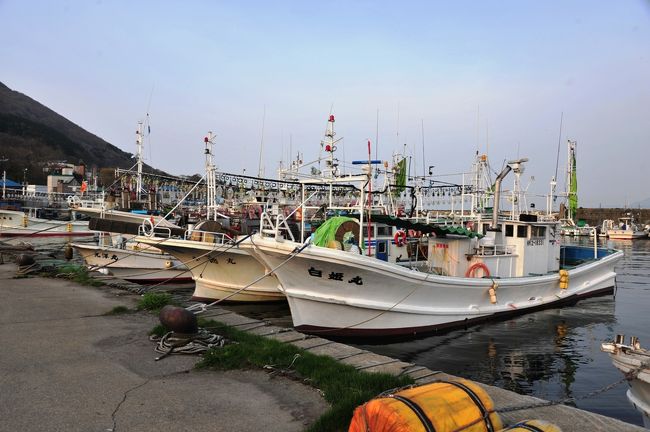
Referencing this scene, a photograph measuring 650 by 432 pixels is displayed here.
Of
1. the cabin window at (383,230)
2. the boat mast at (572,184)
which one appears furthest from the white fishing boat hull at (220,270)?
the boat mast at (572,184)

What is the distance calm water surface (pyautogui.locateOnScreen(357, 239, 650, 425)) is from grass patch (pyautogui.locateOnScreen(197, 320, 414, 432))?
188 inches

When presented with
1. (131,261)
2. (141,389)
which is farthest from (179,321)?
(131,261)

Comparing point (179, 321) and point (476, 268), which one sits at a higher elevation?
point (476, 268)

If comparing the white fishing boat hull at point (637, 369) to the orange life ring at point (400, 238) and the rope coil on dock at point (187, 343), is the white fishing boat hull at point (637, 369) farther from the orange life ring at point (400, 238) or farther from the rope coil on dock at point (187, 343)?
the orange life ring at point (400, 238)

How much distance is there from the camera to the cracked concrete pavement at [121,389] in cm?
462

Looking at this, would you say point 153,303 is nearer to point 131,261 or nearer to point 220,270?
point 220,270

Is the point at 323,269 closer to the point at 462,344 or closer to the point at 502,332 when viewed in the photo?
the point at 462,344

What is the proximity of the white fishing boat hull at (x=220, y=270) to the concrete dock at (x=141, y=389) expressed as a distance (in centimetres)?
638

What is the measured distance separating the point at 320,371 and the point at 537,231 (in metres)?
12.7

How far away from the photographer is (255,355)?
6.46m

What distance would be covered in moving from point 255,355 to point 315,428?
7.54 feet

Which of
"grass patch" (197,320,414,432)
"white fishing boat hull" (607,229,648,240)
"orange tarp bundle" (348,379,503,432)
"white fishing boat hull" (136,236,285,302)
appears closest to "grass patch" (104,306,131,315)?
"grass patch" (197,320,414,432)

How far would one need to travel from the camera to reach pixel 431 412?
11.7 ft

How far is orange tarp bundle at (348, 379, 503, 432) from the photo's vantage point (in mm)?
3473
